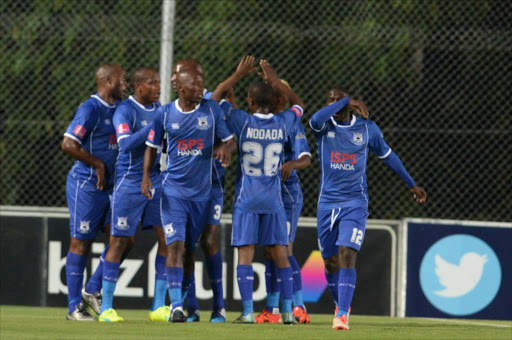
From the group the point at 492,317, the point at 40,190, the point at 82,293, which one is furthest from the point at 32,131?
the point at 492,317

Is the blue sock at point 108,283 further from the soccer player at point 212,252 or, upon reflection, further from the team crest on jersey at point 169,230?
the team crest on jersey at point 169,230

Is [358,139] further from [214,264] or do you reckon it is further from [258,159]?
[214,264]

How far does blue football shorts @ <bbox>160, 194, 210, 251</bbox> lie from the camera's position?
8.30 meters

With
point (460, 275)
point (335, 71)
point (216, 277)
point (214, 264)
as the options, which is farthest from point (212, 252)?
point (335, 71)

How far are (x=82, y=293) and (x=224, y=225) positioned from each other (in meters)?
2.13

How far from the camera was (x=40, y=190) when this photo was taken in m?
12.1

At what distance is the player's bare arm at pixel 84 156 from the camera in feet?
28.8

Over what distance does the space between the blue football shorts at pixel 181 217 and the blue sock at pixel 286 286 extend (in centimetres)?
72

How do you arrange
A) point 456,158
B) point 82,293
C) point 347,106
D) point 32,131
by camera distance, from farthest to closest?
point 32,131, point 456,158, point 82,293, point 347,106

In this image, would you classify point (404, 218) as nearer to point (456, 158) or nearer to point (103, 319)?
point (456, 158)

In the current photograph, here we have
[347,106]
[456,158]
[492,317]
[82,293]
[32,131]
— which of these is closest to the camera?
[347,106]

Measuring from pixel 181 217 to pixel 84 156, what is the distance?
105 cm

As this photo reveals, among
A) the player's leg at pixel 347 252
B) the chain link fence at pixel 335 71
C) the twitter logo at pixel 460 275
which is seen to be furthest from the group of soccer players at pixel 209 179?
the chain link fence at pixel 335 71

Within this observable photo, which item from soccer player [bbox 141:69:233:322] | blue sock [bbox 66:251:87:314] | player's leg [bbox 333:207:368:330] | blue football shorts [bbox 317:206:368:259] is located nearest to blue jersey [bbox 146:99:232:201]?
soccer player [bbox 141:69:233:322]
